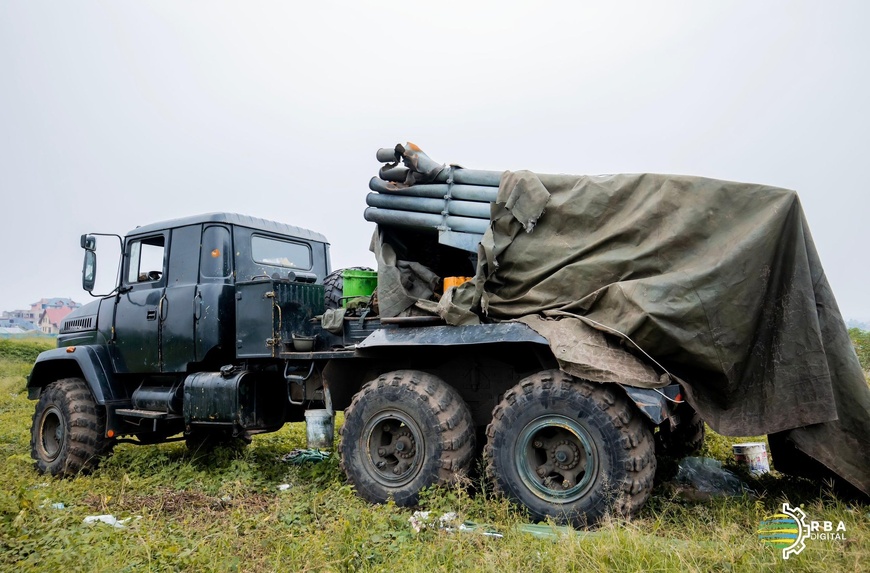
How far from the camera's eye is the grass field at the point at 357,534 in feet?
11.9

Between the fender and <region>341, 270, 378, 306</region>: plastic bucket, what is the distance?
3341 mm

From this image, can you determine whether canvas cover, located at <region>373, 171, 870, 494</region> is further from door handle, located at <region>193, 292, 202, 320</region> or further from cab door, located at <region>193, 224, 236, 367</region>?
door handle, located at <region>193, 292, 202, 320</region>

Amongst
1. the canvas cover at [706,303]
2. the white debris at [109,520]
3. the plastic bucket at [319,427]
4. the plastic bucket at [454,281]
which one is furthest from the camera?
the plastic bucket at [319,427]

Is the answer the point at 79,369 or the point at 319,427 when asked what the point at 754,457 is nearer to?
the point at 319,427

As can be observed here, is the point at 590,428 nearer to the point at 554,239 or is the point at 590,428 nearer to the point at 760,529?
the point at 760,529

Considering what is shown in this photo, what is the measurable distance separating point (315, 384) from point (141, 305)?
2630mm

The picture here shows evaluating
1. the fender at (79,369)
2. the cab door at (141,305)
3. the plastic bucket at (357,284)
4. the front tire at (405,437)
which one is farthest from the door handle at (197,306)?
the front tire at (405,437)

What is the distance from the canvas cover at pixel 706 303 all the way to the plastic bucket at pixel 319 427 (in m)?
1.86

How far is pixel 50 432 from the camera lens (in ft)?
27.0

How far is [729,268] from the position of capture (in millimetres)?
4543

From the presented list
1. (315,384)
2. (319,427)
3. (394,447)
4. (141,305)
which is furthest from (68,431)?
(394,447)

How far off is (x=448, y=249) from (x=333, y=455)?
2.70 m

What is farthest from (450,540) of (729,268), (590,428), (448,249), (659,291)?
(448,249)

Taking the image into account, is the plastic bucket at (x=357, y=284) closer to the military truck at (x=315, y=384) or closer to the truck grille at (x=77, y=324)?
the military truck at (x=315, y=384)
